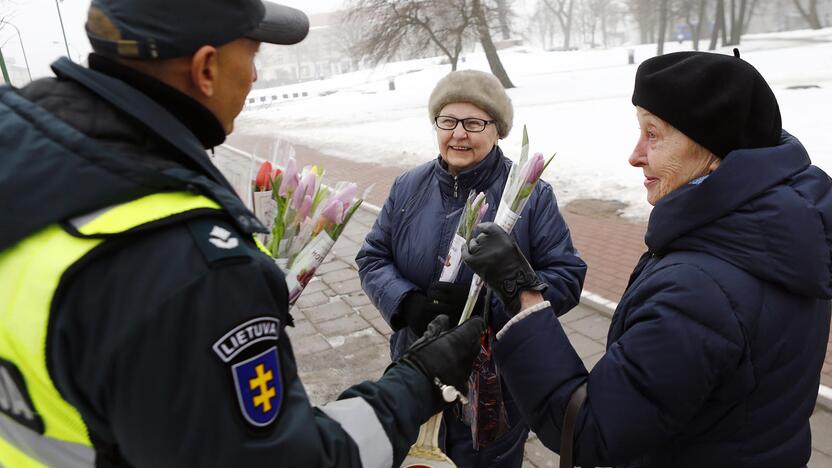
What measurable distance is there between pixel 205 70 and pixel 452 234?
1477 millimetres

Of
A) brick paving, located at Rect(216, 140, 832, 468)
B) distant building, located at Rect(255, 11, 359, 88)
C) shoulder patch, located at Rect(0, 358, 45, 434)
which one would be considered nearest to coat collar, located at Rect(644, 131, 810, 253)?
shoulder patch, located at Rect(0, 358, 45, 434)

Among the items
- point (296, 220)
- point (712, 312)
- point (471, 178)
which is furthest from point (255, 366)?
point (471, 178)

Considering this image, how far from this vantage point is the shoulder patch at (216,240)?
0.95 metres

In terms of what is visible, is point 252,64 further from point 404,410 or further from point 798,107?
point 798,107

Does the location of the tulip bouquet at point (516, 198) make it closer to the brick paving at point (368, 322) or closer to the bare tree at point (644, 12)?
the brick paving at point (368, 322)

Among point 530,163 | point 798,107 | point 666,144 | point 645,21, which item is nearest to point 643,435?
point 666,144

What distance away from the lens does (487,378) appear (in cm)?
228

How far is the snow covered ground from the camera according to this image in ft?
31.7

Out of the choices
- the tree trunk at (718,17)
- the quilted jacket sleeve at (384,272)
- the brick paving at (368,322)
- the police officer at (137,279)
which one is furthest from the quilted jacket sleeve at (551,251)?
the tree trunk at (718,17)

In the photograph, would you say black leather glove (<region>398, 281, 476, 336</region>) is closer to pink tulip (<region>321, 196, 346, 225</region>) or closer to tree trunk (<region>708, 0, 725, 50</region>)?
pink tulip (<region>321, 196, 346, 225</region>)

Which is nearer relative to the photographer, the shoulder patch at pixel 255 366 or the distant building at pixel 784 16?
the shoulder patch at pixel 255 366

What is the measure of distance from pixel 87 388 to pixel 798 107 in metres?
15.6

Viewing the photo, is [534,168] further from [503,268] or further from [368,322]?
[368,322]

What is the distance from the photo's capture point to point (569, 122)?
50.6 feet
